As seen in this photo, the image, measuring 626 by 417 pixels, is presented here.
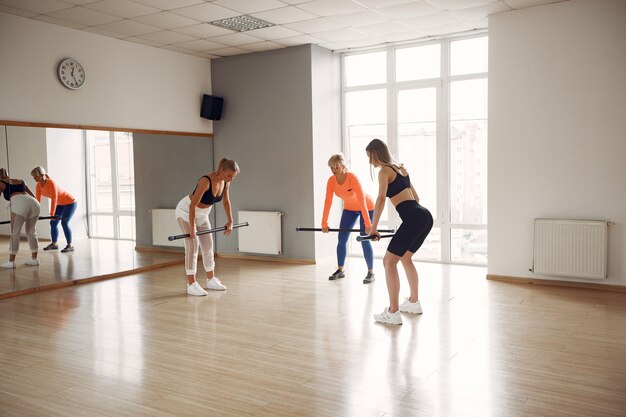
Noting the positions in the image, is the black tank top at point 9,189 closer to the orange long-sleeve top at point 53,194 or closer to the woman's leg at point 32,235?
the orange long-sleeve top at point 53,194

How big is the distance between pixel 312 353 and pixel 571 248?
3.32 metres

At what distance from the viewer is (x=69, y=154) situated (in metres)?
6.41

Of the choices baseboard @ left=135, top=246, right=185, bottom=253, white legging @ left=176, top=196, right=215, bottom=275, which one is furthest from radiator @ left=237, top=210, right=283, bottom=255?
white legging @ left=176, top=196, right=215, bottom=275

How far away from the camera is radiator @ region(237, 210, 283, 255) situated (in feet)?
25.6

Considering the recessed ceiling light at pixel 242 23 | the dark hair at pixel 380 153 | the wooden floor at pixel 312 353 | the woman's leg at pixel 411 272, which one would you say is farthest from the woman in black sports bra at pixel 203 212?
the recessed ceiling light at pixel 242 23

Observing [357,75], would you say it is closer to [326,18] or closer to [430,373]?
[326,18]

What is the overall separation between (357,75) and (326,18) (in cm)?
184

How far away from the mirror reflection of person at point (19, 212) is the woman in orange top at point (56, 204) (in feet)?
0.41

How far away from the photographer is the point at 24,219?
19.7 ft

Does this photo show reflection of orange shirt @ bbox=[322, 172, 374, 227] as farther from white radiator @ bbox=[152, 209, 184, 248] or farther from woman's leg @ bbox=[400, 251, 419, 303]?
white radiator @ bbox=[152, 209, 184, 248]

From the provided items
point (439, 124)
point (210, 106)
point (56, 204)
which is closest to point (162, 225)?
point (56, 204)

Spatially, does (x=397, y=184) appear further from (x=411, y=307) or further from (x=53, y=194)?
(x=53, y=194)

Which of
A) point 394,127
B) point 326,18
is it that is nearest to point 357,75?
point 394,127

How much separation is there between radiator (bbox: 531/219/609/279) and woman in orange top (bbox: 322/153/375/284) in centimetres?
177
